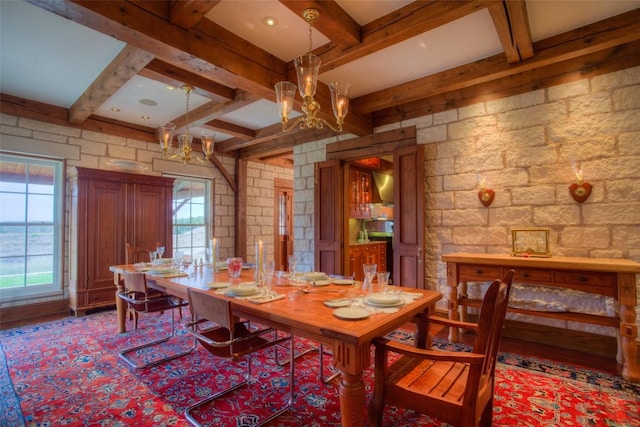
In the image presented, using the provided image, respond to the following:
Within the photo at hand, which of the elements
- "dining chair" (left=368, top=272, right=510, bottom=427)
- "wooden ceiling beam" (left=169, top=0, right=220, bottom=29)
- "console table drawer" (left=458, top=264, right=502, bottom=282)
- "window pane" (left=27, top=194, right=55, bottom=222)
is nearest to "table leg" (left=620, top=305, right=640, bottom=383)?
"console table drawer" (left=458, top=264, right=502, bottom=282)

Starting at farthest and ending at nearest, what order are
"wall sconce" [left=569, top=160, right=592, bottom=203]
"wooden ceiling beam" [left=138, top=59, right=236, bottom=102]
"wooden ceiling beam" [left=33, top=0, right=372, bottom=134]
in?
"wooden ceiling beam" [left=138, top=59, right=236, bottom=102] → "wall sconce" [left=569, top=160, right=592, bottom=203] → "wooden ceiling beam" [left=33, top=0, right=372, bottom=134]

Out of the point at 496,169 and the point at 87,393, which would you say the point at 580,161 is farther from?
the point at 87,393

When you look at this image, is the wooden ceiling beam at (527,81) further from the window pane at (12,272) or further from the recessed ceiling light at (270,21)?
the window pane at (12,272)

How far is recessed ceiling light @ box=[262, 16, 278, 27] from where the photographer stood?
2371 mm

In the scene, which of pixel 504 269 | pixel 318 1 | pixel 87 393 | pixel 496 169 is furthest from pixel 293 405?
pixel 496 169

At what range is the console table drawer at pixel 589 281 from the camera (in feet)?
7.84

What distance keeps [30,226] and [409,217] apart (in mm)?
4725

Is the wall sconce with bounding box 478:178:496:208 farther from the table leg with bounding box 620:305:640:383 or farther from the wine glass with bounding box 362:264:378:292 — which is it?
the wine glass with bounding box 362:264:378:292

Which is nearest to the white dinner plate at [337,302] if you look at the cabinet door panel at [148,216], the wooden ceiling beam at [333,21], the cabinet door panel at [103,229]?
the wooden ceiling beam at [333,21]

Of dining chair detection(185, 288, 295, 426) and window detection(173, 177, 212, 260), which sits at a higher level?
window detection(173, 177, 212, 260)

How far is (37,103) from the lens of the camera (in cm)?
389

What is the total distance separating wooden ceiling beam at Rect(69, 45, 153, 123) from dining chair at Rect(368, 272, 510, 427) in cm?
285

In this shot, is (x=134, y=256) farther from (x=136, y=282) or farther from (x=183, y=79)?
(x=183, y=79)

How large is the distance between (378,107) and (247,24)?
182cm
